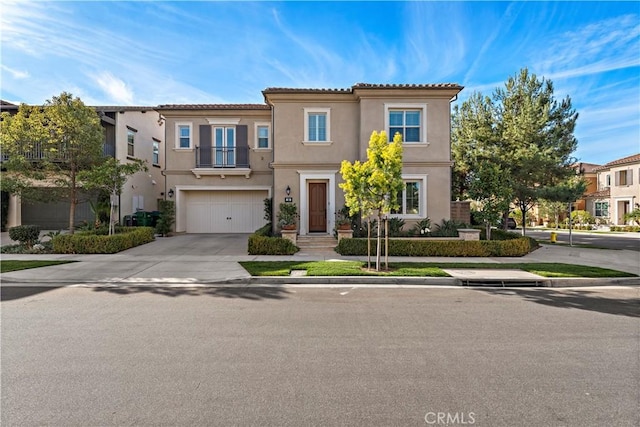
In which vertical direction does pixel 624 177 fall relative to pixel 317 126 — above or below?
below

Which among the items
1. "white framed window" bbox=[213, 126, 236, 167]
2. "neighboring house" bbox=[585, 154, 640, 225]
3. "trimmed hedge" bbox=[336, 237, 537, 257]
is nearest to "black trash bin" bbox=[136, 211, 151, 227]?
"white framed window" bbox=[213, 126, 236, 167]

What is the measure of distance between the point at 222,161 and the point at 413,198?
1041 cm

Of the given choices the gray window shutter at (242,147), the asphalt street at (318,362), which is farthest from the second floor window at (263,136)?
the asphalt street at (318,362)

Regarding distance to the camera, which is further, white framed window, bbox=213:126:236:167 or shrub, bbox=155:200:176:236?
white framed window, bbox=213:126:236:167

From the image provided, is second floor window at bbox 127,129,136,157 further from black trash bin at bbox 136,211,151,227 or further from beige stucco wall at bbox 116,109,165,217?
black trash bin at bbox 136,211,151,227

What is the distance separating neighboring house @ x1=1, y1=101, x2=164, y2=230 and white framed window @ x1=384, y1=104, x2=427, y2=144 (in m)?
13.9

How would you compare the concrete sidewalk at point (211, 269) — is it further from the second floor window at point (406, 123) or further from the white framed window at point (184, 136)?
the white framed window at point (184, 136)

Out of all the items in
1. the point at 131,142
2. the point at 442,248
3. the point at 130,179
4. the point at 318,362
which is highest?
the point at 131,142

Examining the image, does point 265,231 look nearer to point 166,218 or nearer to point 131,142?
point 166,218

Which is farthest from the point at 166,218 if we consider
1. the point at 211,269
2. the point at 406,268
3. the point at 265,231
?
the point at 406,268

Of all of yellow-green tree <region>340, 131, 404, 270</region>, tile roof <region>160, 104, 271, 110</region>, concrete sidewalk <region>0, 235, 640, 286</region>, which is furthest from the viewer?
tile roof <region>160, 104, 271, 110</region>

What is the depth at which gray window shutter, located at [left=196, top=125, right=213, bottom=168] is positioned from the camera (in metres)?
18.5

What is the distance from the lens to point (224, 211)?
19.8m

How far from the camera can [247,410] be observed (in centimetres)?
307
